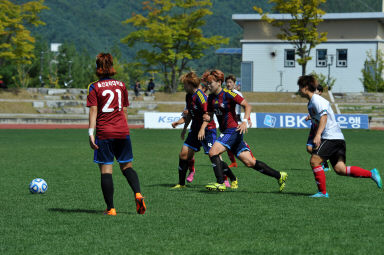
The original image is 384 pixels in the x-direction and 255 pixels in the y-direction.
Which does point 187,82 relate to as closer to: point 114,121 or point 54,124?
point 114,121

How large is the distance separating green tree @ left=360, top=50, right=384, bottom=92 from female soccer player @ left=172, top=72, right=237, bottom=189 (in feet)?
158

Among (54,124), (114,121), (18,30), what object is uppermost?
(18,30)

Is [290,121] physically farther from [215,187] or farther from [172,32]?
[215,187]

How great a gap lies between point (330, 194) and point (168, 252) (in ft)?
15.0

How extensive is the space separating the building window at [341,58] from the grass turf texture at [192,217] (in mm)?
50258

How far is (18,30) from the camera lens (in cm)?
4819

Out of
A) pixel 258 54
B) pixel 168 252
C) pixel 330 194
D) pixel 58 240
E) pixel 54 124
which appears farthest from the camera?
pixel 258 54

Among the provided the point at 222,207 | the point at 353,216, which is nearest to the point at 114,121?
A: the point at 222,207

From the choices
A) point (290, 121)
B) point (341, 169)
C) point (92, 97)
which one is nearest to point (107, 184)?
point (92, 97)

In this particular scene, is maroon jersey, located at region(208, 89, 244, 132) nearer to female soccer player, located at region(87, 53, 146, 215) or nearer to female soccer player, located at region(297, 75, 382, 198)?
female soccer player, located at region(297, 75, 382, 198)

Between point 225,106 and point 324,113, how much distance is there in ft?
5.26

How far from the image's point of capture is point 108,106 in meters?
7.16

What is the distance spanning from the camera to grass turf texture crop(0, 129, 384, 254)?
5656mm

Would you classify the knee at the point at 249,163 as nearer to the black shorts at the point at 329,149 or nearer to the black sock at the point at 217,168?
the black sock at the point at 217,168
